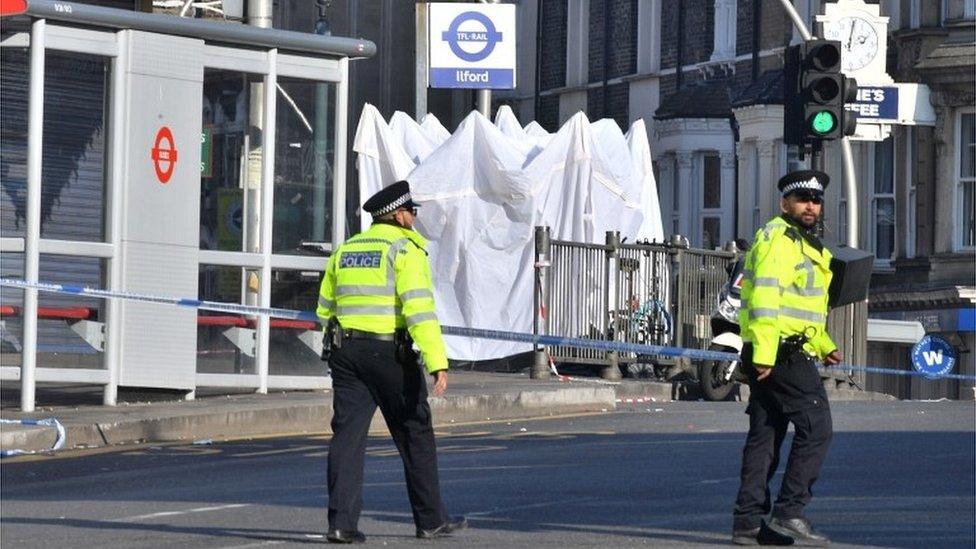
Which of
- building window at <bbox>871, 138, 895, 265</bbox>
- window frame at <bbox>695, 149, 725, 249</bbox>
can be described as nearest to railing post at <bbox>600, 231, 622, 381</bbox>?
building window at <bbox>871, 138, 895, 265</bbox>

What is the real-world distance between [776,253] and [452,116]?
3951 centimetres

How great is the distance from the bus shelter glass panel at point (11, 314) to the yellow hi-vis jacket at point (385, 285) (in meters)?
7.60

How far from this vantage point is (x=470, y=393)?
1983 cm

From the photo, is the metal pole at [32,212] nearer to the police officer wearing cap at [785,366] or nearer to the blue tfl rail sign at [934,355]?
the police officer wearing cap at [785,366]

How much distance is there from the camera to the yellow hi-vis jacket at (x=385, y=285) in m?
10.6

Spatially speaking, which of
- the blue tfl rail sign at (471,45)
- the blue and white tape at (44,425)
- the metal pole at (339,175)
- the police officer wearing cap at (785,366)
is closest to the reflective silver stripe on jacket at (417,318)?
the police officer wearing cap at (785,366)

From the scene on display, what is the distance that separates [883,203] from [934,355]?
359cm

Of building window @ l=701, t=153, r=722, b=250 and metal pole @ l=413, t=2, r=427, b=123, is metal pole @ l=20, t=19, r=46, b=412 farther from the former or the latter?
building window @ l=701, t=153, r=722, b=250

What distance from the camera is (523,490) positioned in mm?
12977

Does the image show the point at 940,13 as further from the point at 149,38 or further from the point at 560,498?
the point at 560,498

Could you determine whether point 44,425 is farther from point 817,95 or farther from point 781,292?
point 781,292

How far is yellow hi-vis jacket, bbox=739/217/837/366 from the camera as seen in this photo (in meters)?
10.5

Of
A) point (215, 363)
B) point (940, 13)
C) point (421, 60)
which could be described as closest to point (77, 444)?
point (215, 363)

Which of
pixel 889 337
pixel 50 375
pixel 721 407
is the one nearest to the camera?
pixel 50 375
